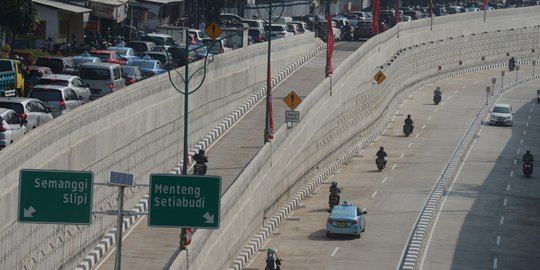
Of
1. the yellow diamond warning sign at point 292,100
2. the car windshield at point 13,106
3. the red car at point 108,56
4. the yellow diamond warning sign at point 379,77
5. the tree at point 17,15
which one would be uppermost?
the tree at point 17,15

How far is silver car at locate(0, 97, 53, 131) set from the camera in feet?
149

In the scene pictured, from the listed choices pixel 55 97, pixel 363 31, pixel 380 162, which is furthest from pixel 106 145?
pixel 363 31

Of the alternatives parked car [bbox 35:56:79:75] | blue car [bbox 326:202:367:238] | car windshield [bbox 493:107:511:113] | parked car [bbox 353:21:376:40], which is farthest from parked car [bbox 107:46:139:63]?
parked car [bbox 353:21:376:40]

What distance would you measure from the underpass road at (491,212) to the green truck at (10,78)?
1616 centimetres

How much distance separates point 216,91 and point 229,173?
10605 mm

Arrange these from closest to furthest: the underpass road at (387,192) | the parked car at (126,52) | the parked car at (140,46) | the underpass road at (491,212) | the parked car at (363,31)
A: the underpass road at (387,192), the underpass road at (491,212), the parked car at (126,52), the parked car at (140,46), the parked car at (363,31)

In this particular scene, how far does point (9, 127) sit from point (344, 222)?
17.7 meters

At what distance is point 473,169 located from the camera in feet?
257

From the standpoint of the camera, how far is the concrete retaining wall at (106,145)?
1444 inches

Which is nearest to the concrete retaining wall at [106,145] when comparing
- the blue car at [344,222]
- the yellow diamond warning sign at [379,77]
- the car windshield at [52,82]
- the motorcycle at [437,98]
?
the car windshield at [52,82]

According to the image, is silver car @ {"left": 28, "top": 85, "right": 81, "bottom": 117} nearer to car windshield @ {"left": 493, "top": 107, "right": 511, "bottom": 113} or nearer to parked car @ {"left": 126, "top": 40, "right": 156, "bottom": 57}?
parked car @ {"left": 126, "top": 40, "right": 156, "bottom": 57}

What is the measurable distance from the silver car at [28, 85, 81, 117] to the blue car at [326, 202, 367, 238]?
11.7 m

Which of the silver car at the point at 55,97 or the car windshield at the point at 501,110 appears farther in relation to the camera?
the car windshield at the point at 501,110

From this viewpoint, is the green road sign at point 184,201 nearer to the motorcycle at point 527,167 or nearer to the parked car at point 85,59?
the parked car at point 85,59
